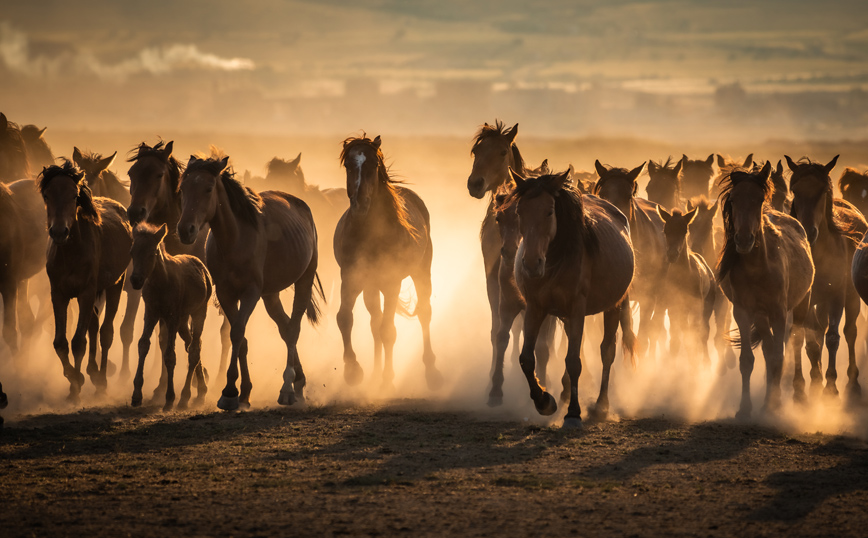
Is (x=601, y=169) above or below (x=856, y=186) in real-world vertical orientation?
below

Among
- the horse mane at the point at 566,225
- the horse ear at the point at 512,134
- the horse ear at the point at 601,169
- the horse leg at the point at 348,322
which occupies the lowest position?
the horse leg at the point at 348,322

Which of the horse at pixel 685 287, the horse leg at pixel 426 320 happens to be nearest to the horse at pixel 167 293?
the horse leg at pixel 426 320

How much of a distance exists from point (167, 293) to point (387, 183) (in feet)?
11.0

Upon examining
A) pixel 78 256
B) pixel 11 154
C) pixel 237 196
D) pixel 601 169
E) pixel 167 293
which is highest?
pixel 11 154

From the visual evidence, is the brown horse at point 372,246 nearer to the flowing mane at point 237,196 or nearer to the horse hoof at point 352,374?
the horse hoof at point 352,374

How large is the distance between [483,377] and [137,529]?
8.59 m

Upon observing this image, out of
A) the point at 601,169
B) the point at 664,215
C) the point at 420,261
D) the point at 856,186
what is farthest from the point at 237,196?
the point at 856,186

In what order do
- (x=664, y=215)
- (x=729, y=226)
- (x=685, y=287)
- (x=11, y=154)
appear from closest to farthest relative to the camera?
(x=729, y=226) < (x=664, y=215) < (x=685, y=287) < (x=11, y=154)

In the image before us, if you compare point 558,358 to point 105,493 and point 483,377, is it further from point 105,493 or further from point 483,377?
point 105,493

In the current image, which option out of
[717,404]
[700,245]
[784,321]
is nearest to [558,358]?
[700,245]

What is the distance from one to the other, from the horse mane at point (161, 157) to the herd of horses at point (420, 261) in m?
0.02

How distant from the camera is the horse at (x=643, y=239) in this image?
12.5 meters

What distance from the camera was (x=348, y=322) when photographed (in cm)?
1228

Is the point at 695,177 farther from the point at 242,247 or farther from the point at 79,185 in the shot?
the point at 79,185
